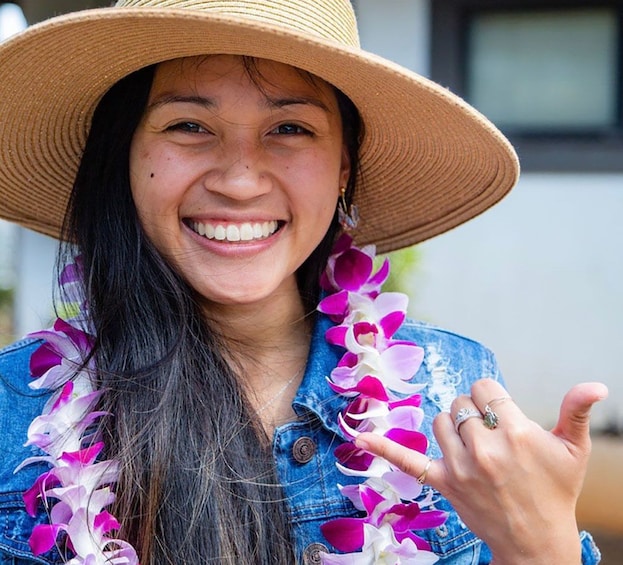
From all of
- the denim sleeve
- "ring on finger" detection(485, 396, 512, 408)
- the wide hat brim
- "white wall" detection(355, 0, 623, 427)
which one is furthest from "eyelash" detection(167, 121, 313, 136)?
"white wall" detection(355, 0, 623, 427)

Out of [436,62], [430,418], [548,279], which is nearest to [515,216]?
[548,279]

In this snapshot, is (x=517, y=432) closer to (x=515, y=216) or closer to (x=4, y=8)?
(x=515, y=216)

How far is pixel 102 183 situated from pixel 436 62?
2.70 m

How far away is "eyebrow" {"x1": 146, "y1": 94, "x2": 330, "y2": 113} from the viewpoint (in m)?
1.71

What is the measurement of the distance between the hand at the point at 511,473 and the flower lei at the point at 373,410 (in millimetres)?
225

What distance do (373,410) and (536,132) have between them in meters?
2.86

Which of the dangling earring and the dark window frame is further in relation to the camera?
the dark window frame

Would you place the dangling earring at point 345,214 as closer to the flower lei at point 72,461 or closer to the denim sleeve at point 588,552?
the flower lei at point 72,461

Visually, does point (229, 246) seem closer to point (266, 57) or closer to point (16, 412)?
point (266, 57)

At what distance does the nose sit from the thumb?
0.68m

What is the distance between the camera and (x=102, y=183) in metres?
1.85

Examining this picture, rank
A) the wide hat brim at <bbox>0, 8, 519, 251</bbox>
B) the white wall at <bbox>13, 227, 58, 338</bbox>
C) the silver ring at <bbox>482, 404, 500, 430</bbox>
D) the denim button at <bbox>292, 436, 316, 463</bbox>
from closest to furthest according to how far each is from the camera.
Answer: the silver ring at <bbox>482, 404, 500, 430</bbox>
the wide hat brim at <bbox>0, 8, 519, 251</bbox>
the denim button at <bbox>292, 436, 316, 463</bbox>
the white wall at <bbox>13, 227, 58, 338</bbox>

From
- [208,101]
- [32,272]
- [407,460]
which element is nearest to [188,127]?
[208,101]

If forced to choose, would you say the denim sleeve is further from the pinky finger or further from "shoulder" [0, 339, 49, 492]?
"shoulder" [0, 339, 49, 492]
